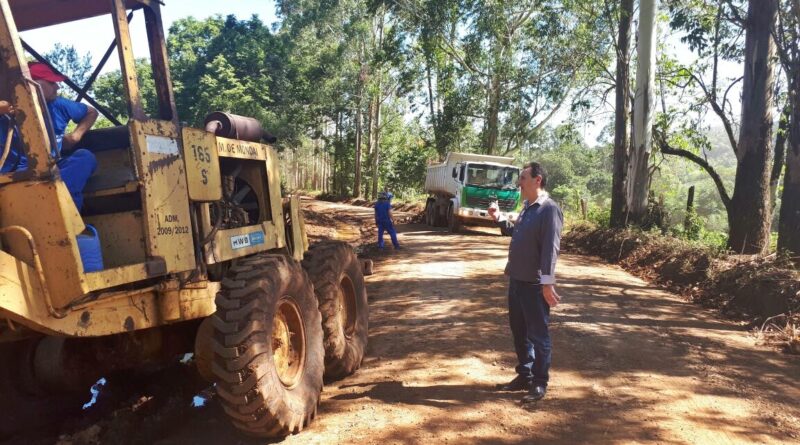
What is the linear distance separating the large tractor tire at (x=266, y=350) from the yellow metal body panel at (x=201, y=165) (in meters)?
0.55

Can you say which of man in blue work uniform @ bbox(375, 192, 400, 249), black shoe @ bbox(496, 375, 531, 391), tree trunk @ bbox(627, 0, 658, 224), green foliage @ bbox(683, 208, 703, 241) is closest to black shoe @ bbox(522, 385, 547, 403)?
black shoe @ bbox(496, 375, 531, 391)

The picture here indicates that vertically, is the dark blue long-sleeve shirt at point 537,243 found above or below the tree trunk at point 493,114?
below

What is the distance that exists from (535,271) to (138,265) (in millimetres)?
2841

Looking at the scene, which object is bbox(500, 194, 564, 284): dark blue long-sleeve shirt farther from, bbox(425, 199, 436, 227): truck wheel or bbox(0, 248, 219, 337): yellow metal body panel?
bbox(425, 199, 436, 227): truck wheel

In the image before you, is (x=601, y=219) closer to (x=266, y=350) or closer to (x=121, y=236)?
(x=266, y=350)

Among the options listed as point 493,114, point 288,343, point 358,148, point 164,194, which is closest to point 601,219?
point 493,114

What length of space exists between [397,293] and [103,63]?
5868 mm

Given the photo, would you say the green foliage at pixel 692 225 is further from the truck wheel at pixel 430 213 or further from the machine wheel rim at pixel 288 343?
the machine wheel rim at pixel 288 343

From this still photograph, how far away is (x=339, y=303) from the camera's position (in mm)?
5113

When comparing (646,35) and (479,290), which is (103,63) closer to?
(479,290)

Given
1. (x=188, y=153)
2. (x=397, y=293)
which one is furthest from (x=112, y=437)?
(x=397, y=293)

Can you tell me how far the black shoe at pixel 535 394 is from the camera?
442cm

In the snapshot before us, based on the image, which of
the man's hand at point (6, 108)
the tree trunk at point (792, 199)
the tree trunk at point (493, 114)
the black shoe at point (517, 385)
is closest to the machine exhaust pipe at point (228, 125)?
the man's hand at point (6, 108)

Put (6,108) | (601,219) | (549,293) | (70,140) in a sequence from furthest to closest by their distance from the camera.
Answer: (601,219), (549,293), (70,140), (6,108)
